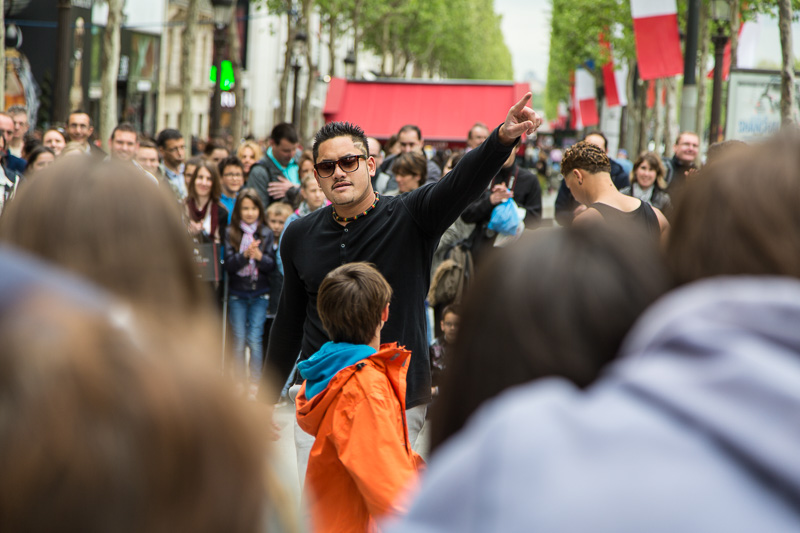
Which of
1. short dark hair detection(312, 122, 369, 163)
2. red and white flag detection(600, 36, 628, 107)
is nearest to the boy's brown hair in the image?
short dark hair detection(312, 122, 369, 163)

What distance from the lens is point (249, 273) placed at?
7980mm

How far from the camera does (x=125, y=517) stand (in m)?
1.00

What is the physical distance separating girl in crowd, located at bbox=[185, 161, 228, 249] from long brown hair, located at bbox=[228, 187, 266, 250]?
15 centimetres

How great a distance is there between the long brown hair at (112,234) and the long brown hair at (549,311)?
42cm

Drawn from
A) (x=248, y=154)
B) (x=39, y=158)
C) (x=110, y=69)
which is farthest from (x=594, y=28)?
(x=39, y=158)

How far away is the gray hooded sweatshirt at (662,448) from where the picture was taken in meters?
1.05

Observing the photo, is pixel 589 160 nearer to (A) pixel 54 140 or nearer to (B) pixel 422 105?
(A) pixel 54 140

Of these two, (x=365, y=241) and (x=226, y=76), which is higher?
(x=226, y=76)

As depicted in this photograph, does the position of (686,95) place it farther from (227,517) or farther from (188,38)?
(227,517)

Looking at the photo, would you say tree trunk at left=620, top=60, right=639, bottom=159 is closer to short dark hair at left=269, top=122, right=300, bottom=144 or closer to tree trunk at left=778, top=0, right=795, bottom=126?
tree trunk at left=778, top=0, right=795, bottom=126

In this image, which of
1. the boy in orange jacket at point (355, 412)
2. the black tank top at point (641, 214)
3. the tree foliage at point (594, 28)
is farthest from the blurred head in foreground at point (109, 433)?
the tree foliage at point (594, 28)

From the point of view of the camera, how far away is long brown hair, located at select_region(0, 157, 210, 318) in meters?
1.32

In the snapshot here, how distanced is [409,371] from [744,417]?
3.15 meters

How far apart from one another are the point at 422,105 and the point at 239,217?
16678mm
